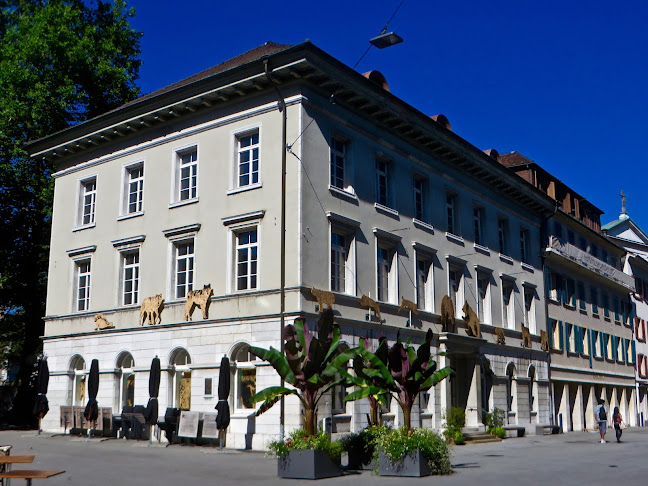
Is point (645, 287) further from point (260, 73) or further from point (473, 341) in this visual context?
point (260, 73)

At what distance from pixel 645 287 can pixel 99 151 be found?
45733mm

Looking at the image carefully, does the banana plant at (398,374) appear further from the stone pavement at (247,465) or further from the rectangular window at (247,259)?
the rectangular window at (247,259)

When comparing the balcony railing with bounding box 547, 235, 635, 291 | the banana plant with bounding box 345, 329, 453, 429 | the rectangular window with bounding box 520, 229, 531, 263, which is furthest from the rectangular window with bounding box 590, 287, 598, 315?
the banana plant with bounding box 345, 329, 453, 429

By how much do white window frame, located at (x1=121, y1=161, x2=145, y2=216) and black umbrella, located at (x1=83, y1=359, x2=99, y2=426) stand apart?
18.6ft

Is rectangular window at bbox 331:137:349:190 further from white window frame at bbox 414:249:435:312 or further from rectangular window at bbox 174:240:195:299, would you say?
rectangular window at bbox 174:240:195:299

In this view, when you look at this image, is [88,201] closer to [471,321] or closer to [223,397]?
[223,397]

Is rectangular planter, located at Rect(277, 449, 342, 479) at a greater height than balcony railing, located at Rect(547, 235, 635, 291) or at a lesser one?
lesser

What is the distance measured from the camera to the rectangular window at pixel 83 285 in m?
29.5

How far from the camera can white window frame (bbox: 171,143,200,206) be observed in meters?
26.3

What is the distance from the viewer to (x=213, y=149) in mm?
25844

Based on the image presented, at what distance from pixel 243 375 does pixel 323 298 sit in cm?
346

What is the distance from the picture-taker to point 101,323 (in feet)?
91.6

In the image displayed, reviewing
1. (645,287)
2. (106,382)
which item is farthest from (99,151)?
(645,287)

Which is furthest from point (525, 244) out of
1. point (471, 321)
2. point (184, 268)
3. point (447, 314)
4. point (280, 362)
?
point (280, 362)
